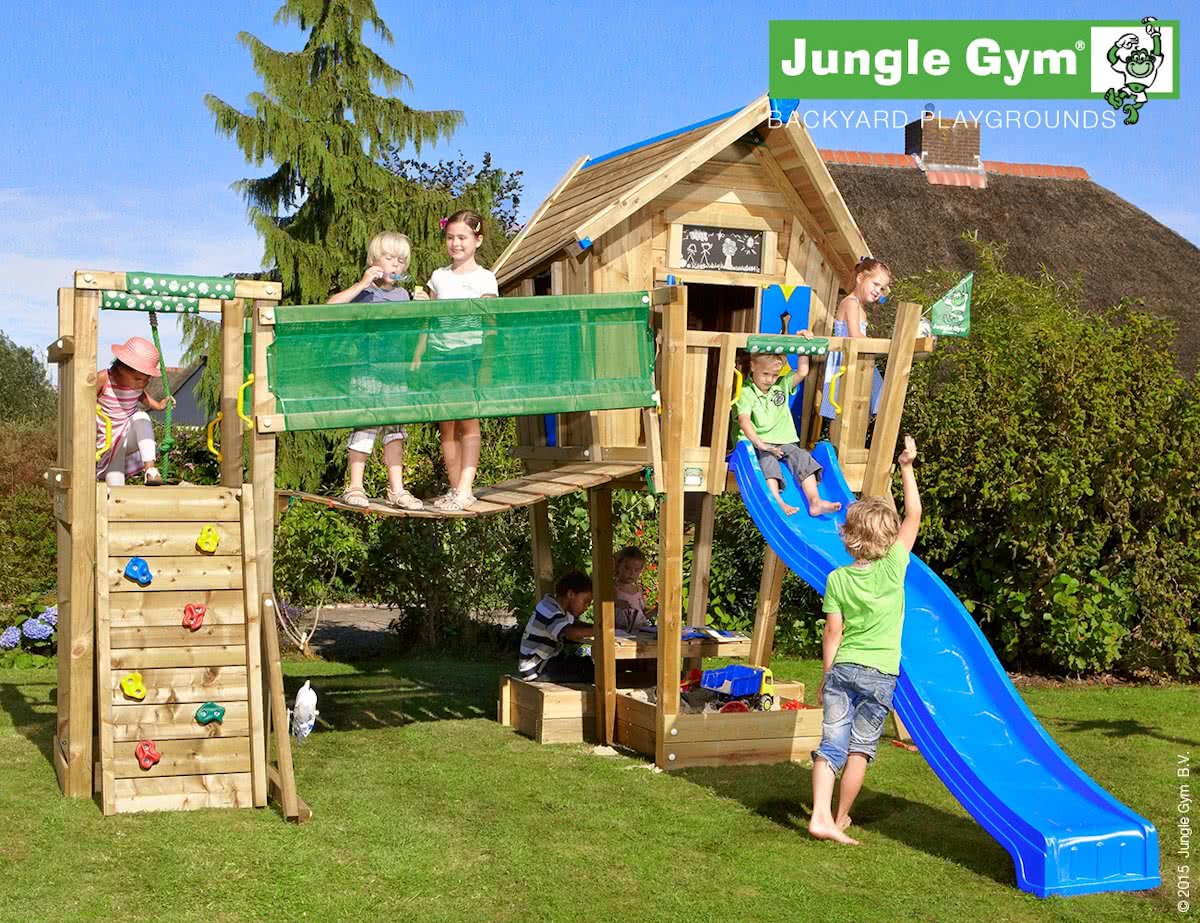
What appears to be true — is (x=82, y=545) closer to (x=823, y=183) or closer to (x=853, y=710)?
(x=853, y=710)

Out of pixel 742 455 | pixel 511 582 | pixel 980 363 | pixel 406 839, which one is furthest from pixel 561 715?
pixel 980 363

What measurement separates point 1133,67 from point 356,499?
8348mm

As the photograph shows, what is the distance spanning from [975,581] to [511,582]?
456 cm

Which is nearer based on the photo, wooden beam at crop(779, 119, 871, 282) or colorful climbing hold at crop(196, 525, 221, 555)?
colorful climbing hold at crop(196, 525, 221, 555)

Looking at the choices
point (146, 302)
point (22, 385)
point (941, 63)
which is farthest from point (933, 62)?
point (22, 385)

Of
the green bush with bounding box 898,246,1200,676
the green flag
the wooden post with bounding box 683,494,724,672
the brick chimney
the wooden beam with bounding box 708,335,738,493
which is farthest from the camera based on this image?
the brick chimney

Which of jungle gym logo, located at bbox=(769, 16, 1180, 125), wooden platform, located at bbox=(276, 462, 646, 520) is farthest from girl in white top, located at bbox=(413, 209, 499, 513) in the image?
jungle gym logo, located at bbox=(769, 16, 1180, 125)

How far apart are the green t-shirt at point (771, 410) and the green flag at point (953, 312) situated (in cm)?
111

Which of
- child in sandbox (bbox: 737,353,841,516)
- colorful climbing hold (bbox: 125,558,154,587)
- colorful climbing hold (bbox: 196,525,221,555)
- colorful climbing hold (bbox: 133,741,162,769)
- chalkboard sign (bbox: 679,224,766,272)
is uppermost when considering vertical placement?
chalkboard sign (bbox: 679,224,766,272)

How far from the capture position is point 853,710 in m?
6.61

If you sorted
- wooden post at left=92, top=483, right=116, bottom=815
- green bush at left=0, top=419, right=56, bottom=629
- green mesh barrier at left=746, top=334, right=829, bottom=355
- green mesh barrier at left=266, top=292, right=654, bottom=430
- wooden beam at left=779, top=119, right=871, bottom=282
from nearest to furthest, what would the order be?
wooden post at left=92, top=483, right=116, bottom=815 → green mesh barrier at left=266, top=292, right=654, bottom=430 → green mesh barrier at left=746, top=334, right=829, bottom=355 → wooden beam at left=779, top=119, right=871, bottom=282 → green bush at left=0, top=419, right=56, bottom=629

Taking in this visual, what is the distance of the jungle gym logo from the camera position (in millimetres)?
11117

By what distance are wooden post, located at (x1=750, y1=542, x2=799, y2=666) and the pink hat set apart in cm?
445

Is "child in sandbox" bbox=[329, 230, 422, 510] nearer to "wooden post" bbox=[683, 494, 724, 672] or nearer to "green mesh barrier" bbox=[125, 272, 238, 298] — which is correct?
"green mesh barrier" bbox=[125, 272, 238, 298]
